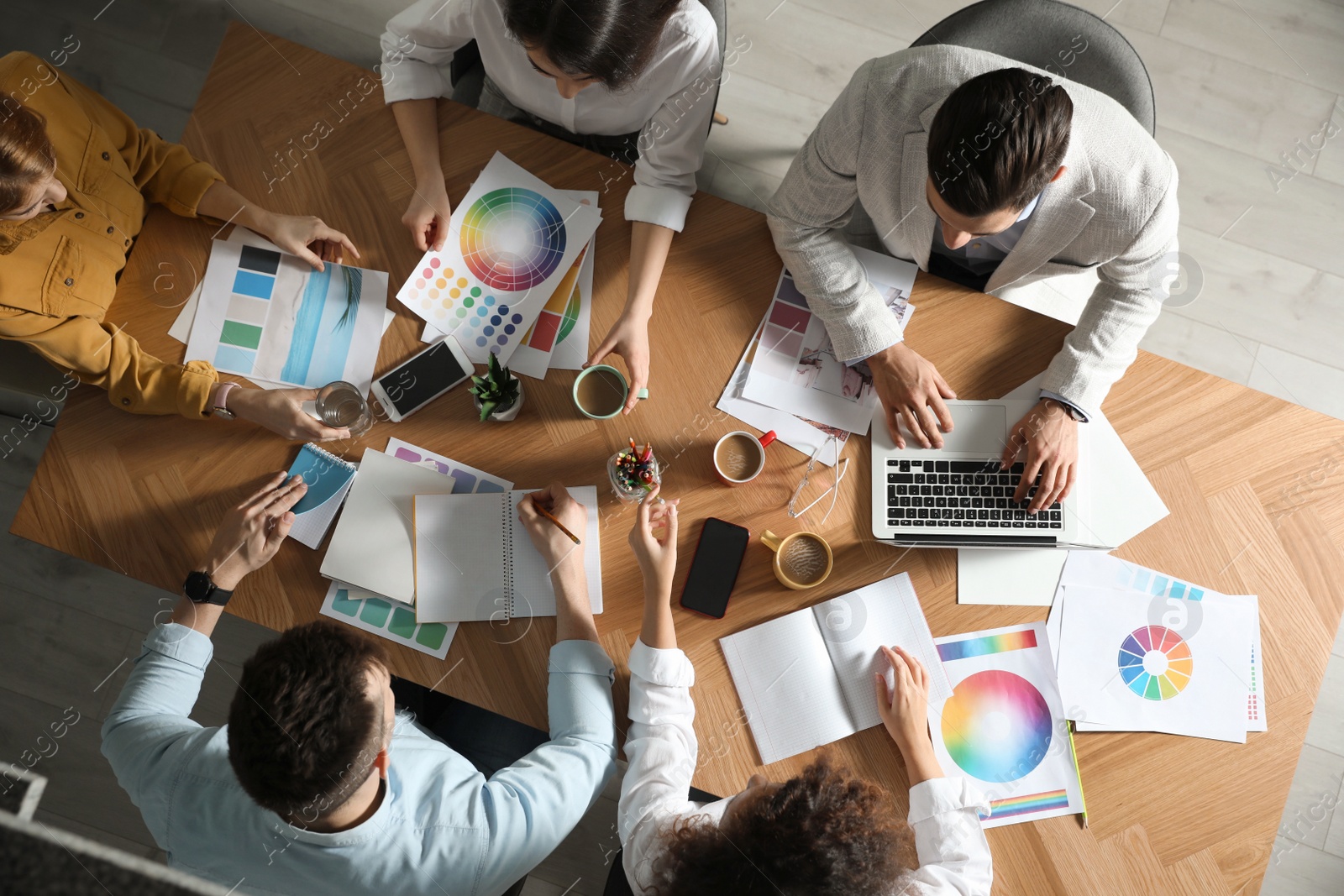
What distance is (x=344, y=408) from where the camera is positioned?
1.36m

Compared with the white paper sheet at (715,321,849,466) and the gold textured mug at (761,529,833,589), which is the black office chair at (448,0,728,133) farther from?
the gold textured mug at (761,529,833,589)

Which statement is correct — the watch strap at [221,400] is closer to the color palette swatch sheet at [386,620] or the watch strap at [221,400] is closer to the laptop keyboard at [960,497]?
the color palette swatch sheet at [386,620]

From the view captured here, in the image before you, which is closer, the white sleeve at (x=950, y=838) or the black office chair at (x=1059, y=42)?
the white sleeve at (x=950, y=838)

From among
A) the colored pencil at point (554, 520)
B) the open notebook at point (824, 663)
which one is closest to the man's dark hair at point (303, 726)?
the colored pencil at point (554, 520)

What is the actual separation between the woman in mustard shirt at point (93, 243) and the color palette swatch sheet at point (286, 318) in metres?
0.04

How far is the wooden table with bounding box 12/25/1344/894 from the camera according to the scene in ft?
4.23

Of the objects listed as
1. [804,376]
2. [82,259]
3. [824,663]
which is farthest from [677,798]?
[82,259]

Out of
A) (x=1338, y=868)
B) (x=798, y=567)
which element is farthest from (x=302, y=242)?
(x=1338, y=868)

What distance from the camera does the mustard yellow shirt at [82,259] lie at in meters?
1.31

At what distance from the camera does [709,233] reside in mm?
1449

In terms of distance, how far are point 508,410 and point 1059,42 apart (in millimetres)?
1229

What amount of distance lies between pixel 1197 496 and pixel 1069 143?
0.66 metres

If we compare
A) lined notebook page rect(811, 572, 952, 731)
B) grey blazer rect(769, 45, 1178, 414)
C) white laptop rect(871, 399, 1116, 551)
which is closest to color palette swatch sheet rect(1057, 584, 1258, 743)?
white laptop rect(871, 399, 1116, 551)

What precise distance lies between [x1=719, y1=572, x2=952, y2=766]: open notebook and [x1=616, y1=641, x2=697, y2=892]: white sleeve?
0.38ft
